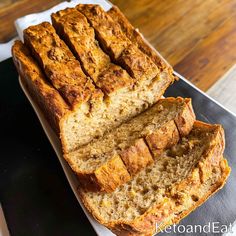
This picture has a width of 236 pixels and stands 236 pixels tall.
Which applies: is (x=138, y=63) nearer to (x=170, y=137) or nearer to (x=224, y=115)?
(x=170, y=137)

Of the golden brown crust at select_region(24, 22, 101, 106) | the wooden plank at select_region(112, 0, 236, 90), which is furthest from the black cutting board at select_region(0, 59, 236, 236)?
the golden brown crust at select_region(24, 22, 101, 106)

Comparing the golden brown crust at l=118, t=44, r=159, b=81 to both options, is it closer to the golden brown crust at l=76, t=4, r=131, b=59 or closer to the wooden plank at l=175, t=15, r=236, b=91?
the golden brown crust at l=76, t=4, r=131, b=59

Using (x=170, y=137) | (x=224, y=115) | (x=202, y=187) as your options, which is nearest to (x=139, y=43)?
(x=170, y=137)

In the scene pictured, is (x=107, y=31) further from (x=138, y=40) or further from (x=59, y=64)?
(x=59, y=64)

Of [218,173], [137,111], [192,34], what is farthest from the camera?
[192,34]

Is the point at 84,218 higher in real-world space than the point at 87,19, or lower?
lower

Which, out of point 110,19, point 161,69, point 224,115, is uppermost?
point 110,19

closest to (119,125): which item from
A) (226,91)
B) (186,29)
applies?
(226,91)
